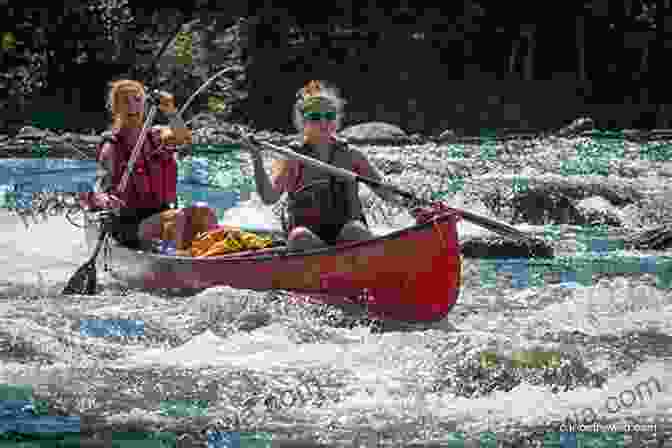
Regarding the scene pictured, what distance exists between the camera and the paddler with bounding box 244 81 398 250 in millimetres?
7820

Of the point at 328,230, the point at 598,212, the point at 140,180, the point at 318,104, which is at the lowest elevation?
the point at 598,212

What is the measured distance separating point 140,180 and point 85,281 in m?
0.90

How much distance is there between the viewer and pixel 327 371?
250 inches

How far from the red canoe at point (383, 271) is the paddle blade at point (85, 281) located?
4.22ft

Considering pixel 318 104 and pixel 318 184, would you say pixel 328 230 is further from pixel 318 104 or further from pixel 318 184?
pixel 318 104

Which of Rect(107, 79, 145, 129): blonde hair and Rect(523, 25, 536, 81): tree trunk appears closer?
Rect(107, 79, 145, 129): blonde hair

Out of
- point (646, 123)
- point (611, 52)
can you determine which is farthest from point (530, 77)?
point (646, 123)

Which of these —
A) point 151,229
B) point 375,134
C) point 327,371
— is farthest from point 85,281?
point 375,134

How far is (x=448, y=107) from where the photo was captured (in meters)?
28.6

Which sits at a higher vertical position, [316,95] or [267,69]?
[316,95]

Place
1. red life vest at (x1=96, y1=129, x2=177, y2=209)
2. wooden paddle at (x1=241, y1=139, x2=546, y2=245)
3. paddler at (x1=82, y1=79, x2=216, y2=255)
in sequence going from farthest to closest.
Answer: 1. red life vest at (x1=96, y1=129, x2=177, y2=209)
2. paddler at (x1=82, y1=79, x2=216, y2=255)
3. wooden paddle at (x1=241, y1=139, x2=546, y2=245)

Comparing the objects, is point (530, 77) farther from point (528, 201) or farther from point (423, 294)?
point (423, 294)

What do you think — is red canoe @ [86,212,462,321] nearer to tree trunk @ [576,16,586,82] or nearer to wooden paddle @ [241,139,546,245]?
wooden paddle @ [241,139,546,245]

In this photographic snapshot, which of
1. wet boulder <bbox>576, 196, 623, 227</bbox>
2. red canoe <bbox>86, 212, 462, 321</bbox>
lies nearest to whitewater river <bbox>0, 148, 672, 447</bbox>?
red canoe <bbox>86, 212, 462, 321</bbox>
